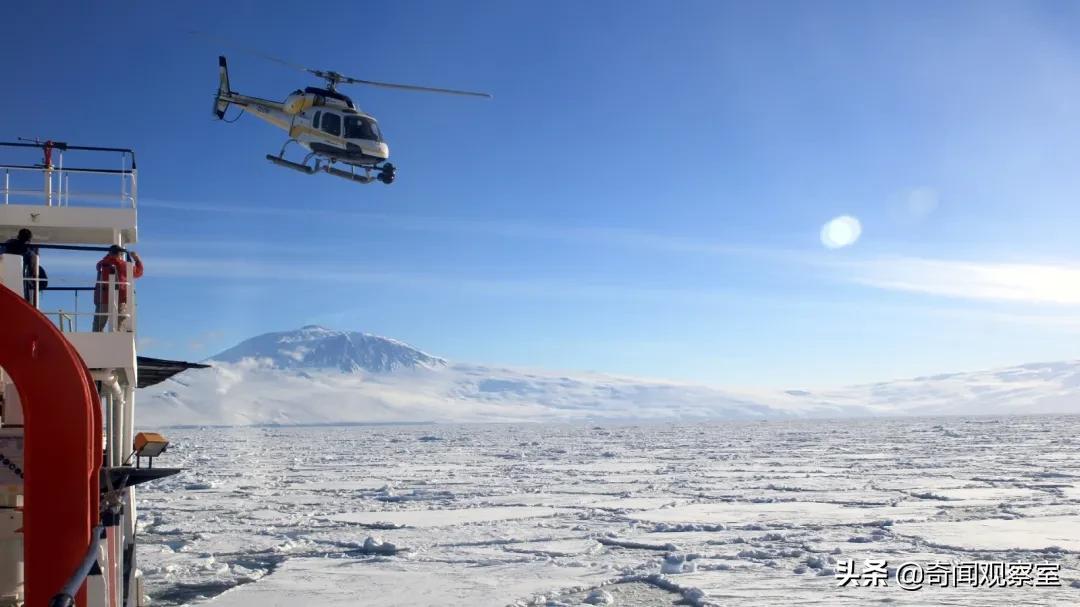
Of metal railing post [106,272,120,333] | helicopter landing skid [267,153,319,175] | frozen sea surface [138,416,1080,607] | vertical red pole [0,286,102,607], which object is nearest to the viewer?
vertical red pole [0,286,102,607]

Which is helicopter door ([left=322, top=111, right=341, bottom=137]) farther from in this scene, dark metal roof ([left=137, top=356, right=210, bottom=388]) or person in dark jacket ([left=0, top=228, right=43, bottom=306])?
person in dark jacket ([left=0, top=228, right=43, bottom=306])

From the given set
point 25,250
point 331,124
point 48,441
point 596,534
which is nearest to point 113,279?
point 25,250

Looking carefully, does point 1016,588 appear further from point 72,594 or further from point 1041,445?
point 1041,445

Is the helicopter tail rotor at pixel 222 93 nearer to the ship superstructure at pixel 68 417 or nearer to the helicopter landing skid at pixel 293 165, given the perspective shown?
the helicopter landing skid at pixel 293 165

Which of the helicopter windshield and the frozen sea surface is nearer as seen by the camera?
the frozen sea surface

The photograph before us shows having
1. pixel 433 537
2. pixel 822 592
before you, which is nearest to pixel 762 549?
pixel 822 592

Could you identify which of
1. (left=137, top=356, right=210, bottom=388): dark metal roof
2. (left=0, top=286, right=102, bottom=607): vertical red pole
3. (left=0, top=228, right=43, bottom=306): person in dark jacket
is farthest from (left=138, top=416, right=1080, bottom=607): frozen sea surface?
(left=0, top=286, right=102, bottom=607): vertical red pole

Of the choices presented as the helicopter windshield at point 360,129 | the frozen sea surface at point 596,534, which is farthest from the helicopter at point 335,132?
the frozen sea surface at point 596,534

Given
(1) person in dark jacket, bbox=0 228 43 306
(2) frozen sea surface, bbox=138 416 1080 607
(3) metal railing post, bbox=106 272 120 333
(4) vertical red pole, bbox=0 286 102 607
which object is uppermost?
(1) person in dark jacket, bbox=0 228 43 306
